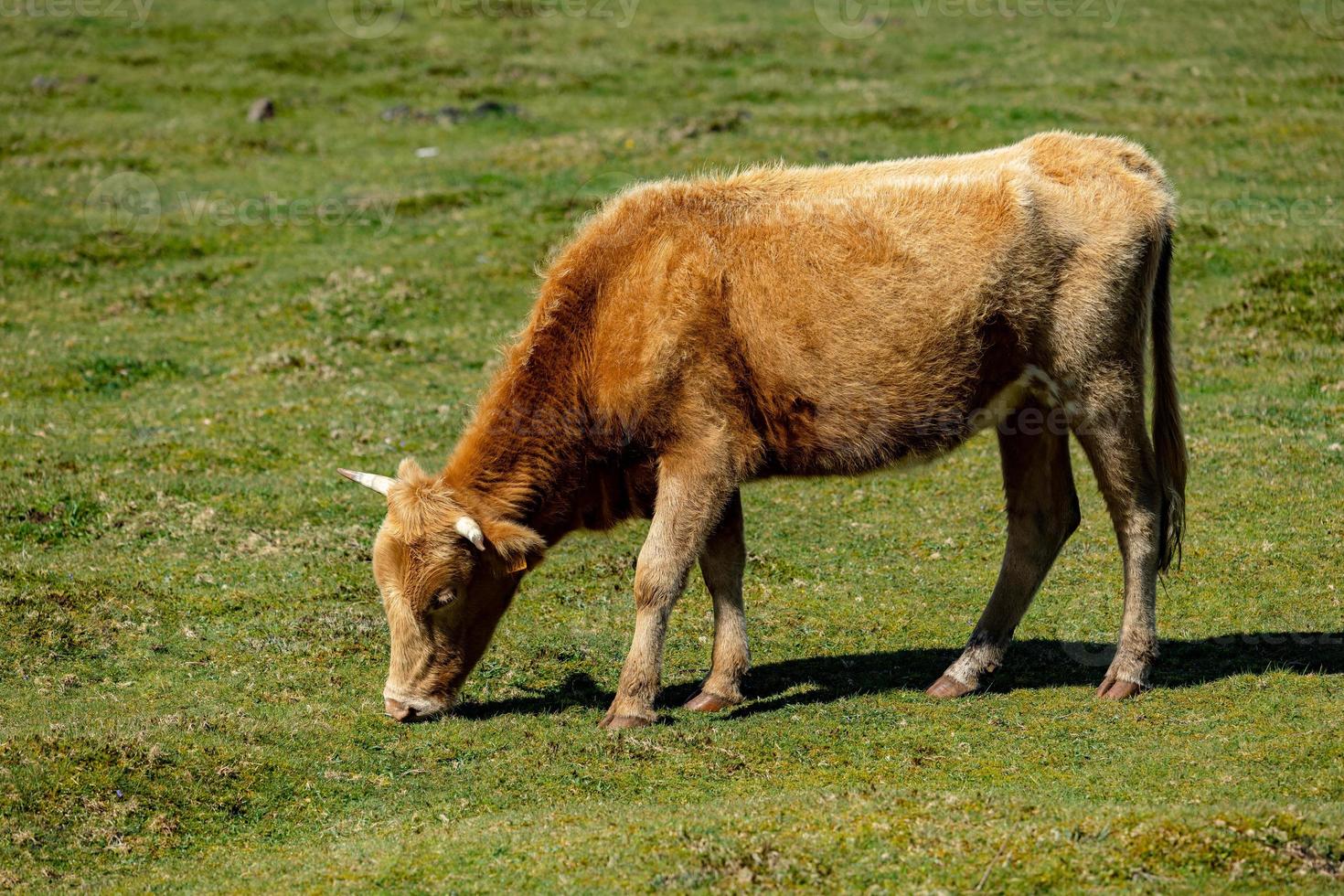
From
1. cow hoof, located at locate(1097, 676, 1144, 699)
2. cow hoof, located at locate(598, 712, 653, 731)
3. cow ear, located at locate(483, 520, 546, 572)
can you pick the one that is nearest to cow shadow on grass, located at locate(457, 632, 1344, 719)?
cow hoof, located at locate(1097, 676, 1144, 699)

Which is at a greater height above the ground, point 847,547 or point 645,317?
point 645,317

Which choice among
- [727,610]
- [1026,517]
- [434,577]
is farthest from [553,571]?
[1026,517]

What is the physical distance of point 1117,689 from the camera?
10711 mm

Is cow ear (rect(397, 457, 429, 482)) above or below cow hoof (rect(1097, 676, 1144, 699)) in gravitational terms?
above

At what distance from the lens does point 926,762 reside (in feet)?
31.4

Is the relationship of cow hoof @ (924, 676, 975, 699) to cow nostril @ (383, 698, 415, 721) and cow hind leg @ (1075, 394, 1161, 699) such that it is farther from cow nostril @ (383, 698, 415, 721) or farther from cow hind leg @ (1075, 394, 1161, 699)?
cow nostril @ (383, 698, 415, 721)

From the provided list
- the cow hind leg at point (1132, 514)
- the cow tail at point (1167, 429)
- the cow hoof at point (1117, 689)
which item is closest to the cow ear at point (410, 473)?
the cow hind leg at point (1132, 514)

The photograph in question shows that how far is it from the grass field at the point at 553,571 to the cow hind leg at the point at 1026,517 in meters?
0.43

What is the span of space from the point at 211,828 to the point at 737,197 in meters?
5.81

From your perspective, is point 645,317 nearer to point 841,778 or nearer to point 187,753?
point 841,778

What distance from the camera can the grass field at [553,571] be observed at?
8414mm

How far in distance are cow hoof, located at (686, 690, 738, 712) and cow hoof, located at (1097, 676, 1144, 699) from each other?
2.72m

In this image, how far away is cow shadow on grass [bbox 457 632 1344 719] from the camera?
36.4 ft

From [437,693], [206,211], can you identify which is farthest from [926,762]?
[206,211]
